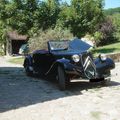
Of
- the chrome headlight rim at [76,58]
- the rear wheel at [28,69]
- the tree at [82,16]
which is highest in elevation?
the tree at [82,16]

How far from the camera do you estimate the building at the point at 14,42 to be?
49125 mm

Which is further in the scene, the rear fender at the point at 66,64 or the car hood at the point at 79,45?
the car hood at the point at 79,45

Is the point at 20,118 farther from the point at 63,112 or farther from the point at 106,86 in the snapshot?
the point at 106,86

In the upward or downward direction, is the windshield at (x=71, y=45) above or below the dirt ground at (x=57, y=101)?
above

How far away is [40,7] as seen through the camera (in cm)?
3453

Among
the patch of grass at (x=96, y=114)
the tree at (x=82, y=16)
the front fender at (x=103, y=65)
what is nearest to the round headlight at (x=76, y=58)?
the front fender at (x=103, y=65)

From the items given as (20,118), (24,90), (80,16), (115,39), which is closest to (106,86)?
(24,90)

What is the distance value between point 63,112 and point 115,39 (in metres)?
36.5

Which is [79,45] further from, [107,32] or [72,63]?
[107,32]

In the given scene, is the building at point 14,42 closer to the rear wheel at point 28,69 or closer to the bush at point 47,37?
the bush at point 47,37

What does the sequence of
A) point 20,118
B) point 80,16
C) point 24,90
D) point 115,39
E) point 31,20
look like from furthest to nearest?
point 115,39 < point 31,20 < point 80,16 < point 24,90 < point 20,118

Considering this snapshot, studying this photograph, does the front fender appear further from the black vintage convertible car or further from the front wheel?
the front wheel

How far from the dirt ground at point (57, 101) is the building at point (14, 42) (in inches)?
1430

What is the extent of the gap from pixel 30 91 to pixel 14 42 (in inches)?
1556
